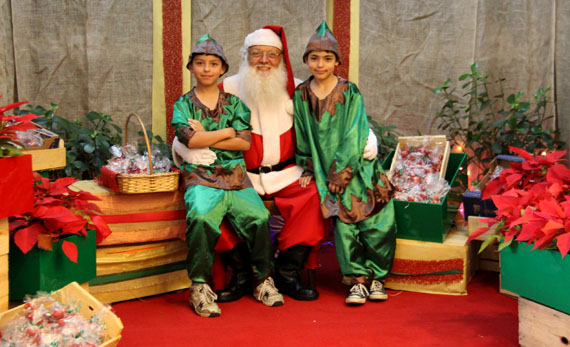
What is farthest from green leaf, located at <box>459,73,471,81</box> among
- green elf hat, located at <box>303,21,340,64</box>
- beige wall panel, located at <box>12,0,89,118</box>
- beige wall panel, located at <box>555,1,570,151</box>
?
beige wall panel, located at <box>12,0,89,118</box>

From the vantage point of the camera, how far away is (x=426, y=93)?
5.18 metres

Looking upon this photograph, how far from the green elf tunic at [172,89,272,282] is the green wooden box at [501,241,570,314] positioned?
53.5 inches

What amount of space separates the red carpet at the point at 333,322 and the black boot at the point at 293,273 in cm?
6

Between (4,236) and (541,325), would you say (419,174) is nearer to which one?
(541,325)

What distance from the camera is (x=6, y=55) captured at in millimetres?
4633

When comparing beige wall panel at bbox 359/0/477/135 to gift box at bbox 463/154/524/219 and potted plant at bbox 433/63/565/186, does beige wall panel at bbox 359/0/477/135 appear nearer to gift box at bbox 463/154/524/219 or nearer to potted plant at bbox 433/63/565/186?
potted plant at bbox 433/63/565/186

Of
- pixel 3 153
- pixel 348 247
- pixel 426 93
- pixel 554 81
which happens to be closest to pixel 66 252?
pixel 3 153

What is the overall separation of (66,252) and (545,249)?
2.10 metres

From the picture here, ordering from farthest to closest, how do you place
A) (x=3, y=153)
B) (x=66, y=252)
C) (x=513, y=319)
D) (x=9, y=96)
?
(x=9, y=96) < (x=513, y=319) < (x=66, y=252) < (x=3, y=153)

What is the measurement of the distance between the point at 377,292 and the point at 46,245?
184cm

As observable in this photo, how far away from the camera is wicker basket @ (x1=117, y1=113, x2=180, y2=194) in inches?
130

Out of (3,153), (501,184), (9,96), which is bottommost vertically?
(501,184)

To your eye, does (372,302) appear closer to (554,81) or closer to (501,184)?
(501,184)

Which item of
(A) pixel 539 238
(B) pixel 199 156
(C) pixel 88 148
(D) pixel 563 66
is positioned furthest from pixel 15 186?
(D) pixel 563 66
